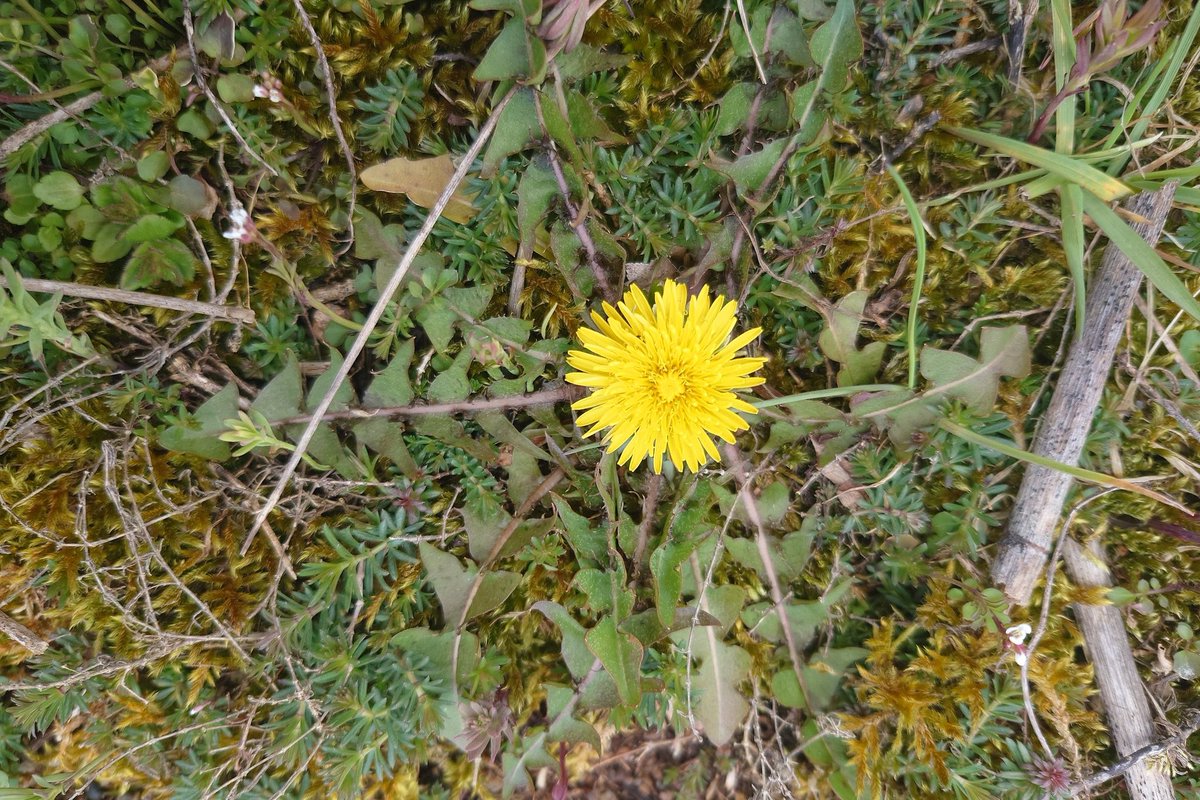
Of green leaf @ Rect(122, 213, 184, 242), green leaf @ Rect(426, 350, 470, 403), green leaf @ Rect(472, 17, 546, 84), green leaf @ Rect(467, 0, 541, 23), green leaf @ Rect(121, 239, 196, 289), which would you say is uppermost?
green leaf @ Rect(467, 0, 541, 23)

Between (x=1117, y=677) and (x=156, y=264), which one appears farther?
(x=1117, y=677)

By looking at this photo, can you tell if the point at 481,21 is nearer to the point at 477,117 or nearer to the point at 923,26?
the point at 477,117

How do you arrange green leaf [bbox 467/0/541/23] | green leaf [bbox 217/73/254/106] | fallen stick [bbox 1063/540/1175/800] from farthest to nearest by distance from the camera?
fallen stick [bbox 1063/540/1175/800]
green leaf [bbox 217/73/254/106]
green leaf [bbox 467/0/541/23]

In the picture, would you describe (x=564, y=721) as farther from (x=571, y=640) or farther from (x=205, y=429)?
(x=205, y=429)

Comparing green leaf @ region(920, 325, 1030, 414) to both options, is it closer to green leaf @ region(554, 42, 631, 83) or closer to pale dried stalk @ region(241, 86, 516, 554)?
green leaf @ region(554, 42, 631, 83)

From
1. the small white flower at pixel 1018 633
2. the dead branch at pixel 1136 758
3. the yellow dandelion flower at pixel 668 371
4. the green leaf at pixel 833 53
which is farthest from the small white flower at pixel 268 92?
the dead branch at pixel 1136 758

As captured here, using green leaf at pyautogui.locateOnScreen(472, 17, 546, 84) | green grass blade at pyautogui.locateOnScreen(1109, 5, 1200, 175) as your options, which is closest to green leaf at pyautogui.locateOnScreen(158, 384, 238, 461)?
green leaf at pyautogui.locateOnScreen(472, 17, 546, 84)

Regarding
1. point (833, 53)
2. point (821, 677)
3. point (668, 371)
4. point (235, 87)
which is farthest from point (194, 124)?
point (821, 677)
